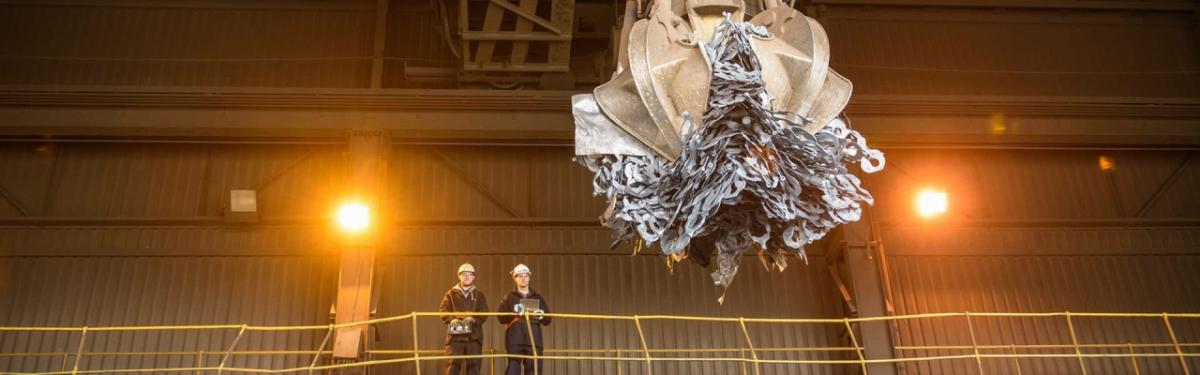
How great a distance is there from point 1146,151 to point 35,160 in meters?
19.5

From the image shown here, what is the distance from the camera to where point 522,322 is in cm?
1148

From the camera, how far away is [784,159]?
856 cm

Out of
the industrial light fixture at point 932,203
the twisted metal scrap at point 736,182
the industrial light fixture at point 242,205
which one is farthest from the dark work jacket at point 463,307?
the industrial light fixture at point 932,203

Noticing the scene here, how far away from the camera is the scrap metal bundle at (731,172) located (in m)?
8.33

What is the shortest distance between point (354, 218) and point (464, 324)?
435 cm

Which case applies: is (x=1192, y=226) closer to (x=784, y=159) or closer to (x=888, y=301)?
(x=888, y=301)

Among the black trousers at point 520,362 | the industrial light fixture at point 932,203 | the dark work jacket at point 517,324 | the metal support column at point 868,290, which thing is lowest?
the black trousers at point 520,362

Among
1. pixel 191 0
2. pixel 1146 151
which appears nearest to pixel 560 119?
pixel 191 0

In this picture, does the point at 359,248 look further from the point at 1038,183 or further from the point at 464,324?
the point at 1038,183

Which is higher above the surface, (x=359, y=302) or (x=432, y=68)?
(x=432, y=68)

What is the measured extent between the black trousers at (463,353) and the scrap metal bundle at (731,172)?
287 centimetres

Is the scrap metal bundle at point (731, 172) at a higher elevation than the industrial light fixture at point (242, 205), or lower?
lower

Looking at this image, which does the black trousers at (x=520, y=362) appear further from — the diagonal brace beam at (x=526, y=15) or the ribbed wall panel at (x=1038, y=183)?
the ribbed wall panel at (x=1038, y=183)

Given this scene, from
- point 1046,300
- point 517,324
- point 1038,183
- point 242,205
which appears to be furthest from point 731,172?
point 1038,183
